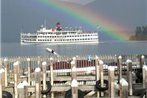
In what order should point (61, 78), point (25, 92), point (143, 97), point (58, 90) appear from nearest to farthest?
point (25, 92)
point (143, 97)
point (58, 90)
point (61, 78)

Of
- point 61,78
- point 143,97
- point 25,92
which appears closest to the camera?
point 25,92

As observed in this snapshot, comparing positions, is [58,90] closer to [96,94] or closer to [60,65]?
[96,94]

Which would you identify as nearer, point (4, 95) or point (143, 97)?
point (143, 97)

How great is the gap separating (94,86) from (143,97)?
15.9ft

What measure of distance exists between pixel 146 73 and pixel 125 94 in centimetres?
276

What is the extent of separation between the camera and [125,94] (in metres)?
15.9

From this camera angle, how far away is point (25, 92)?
15.9 meters

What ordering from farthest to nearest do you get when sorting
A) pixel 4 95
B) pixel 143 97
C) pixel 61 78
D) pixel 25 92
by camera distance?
pixel 61 78, pixel 4 95, pixel 143 97, pixel 25 92

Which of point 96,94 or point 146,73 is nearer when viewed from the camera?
point 146,73

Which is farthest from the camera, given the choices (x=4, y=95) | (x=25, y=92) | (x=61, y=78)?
(x=61, y=78)

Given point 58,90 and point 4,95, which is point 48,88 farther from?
point 4,95

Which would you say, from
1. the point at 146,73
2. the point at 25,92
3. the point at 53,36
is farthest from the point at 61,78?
the point at 53,36

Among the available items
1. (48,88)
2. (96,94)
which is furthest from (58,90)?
(96,94)

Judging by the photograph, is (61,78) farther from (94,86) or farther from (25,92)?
(25,92)
